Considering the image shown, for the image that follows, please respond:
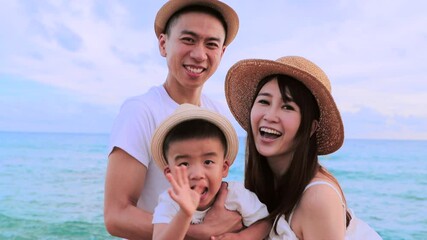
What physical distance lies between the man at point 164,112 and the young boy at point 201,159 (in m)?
0.08

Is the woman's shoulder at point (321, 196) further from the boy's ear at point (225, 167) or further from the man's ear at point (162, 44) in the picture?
the man's ear at point (162, 44)

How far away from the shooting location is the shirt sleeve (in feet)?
9.89

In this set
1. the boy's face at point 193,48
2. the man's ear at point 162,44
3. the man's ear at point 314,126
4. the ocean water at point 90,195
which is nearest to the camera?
the man's ear at point 314,126

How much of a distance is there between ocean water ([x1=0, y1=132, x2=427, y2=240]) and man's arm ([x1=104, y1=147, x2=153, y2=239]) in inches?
373

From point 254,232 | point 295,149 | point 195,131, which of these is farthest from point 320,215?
point 195,131

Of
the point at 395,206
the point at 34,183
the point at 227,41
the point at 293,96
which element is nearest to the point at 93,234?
the point at 227,41

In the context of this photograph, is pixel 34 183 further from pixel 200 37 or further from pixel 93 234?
pixel 200 37

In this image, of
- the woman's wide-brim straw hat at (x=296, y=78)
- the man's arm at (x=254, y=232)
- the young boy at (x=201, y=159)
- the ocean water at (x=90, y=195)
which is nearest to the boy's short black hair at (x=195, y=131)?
the young boy at (x=201, y=159)

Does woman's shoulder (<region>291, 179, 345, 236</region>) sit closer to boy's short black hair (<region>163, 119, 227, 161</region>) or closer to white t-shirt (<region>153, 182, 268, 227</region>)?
white t-shirt (<region>153, 182, 268, 227</region>)

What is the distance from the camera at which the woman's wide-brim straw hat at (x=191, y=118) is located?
2.97 metres

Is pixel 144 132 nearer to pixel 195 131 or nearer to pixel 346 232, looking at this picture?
pixel 195 131

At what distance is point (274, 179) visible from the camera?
3500mm

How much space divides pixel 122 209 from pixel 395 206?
17.4 metres

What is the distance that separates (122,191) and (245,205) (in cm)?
82
